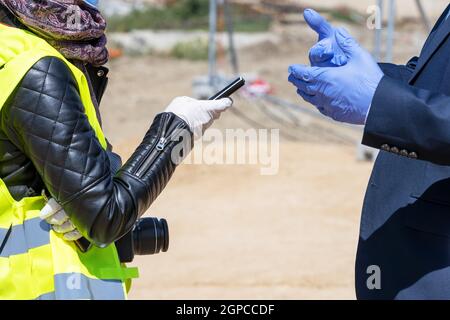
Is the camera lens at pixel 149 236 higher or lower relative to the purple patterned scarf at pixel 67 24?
lower

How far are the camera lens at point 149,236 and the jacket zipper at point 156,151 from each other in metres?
0.31

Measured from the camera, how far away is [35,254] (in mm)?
2373

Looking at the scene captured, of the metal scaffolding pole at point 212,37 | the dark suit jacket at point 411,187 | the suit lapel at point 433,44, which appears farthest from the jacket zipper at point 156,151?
the metal scaffolding pole at point 212,37

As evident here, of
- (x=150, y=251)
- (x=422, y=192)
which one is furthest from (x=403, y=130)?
(x=150, y=251)

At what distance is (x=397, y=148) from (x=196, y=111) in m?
0.59

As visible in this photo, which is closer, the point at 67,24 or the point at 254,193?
the point at 67,24

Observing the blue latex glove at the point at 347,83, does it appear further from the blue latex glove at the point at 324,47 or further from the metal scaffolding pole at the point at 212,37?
the metal scaffolding pole at the point at 212,37

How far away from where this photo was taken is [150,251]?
2.76 metres

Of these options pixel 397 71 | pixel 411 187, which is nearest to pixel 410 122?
pixel 411 187

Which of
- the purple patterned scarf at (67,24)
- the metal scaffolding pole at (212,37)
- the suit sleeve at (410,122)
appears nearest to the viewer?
the suit sleeve at (410,122)

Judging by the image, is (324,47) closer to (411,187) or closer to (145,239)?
(411,187)

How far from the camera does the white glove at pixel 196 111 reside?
99.9 inches

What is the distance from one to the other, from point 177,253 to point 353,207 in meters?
2.00
